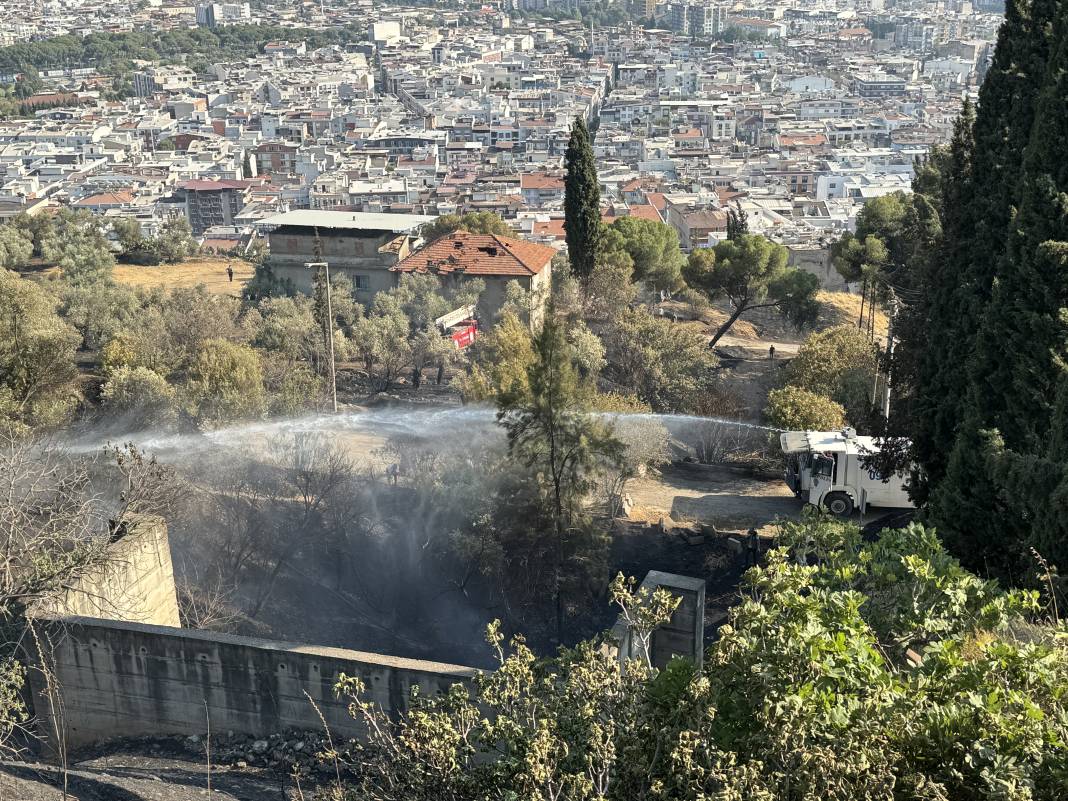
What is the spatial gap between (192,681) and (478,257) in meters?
17.6

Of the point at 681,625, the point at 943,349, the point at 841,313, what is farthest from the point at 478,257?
the point at 681,625

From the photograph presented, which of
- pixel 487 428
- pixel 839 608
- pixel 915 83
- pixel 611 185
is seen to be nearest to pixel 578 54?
pixel 915 83

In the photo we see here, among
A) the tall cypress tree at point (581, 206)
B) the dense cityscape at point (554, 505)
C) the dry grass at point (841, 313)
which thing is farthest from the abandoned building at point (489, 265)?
the dry grass at point (841, 313)

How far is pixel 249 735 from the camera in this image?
10.8 meters

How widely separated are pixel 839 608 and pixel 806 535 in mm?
2302

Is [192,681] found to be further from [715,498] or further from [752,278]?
[752,278]

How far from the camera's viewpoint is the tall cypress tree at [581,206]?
2666 cm

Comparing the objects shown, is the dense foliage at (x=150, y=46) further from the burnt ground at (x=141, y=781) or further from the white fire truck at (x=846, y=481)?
the burnt ground at (x=141, y=781)

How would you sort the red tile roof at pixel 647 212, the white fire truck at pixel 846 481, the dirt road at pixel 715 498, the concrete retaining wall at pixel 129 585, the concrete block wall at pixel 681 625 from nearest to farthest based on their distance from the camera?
the concrete block wall at pixel 681 625 < the concrete retaining wall at pixel 129 585 < the white fire truck at pixel 846 481 < the dirt road at pixel 715 498 < the red tile roof at pixel 647 212

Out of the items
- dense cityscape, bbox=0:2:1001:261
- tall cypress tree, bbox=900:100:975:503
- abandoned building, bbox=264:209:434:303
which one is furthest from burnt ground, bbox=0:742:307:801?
dense cityscape, bbox=0:2:1001:261

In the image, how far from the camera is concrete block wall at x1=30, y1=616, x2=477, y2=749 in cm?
1027

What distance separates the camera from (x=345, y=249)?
28750 millimetres

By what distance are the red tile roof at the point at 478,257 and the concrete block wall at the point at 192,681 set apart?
1649cm

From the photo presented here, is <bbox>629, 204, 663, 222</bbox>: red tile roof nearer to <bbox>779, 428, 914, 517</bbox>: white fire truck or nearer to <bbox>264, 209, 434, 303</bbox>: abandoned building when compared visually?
<bbox>264, 209, 434, 303</bbox>: abandoned building
